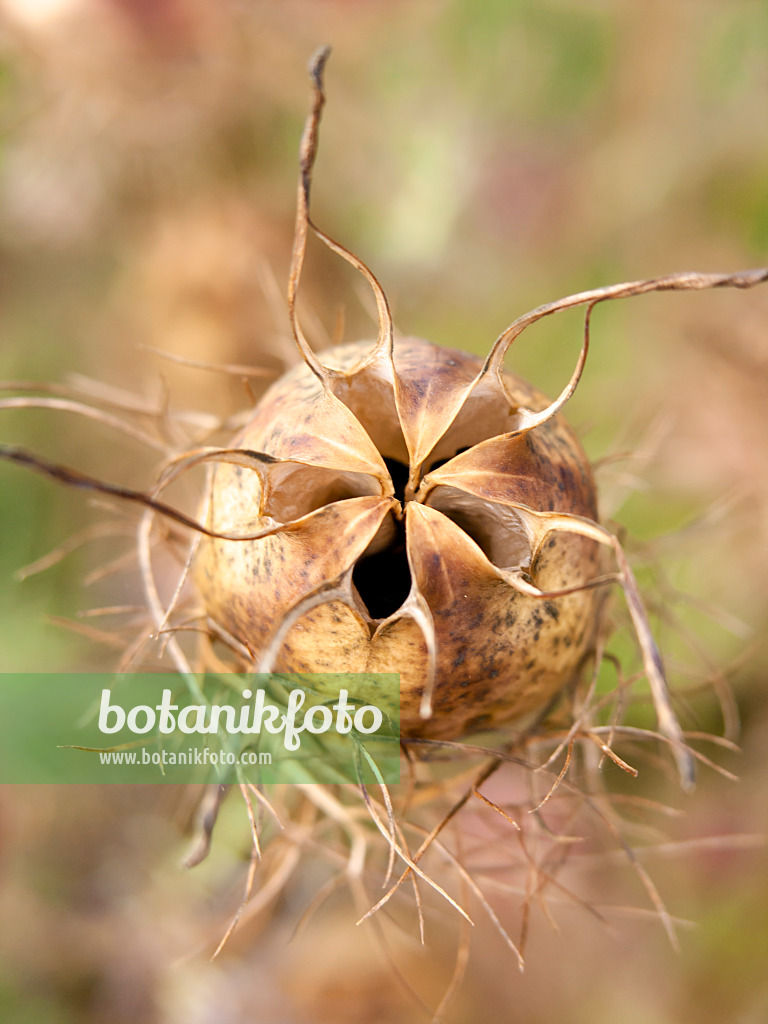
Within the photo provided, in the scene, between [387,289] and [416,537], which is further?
[387,289]

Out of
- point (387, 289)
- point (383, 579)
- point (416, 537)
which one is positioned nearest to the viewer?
point (416, 537)

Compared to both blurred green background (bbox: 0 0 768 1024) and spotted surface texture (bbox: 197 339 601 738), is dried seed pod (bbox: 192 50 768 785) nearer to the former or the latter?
spotted surface texture (bbox: 197 339 601 738)

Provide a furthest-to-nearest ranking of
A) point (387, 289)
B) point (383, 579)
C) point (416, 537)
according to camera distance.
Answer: point (387, 289) → point (383, 579) → point (416, 537)

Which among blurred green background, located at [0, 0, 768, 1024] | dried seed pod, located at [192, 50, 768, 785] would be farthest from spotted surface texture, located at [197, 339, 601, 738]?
blurred green background, located at [0, 0, 768, 1024]

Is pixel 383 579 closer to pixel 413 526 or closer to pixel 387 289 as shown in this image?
pixel 413 526

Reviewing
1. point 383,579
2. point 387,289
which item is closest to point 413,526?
point 383,579

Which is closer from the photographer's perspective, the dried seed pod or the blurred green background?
the dried seed pod
